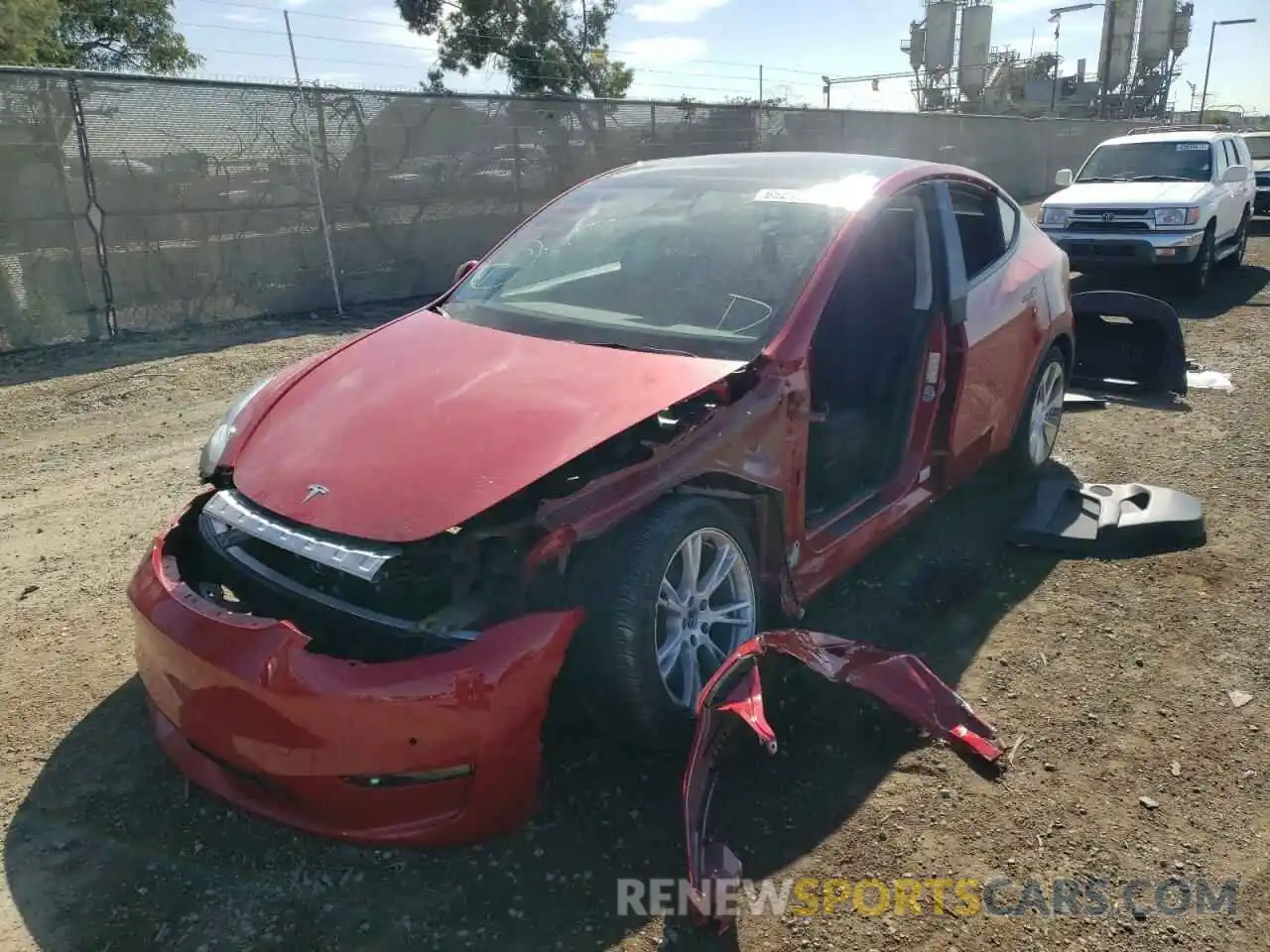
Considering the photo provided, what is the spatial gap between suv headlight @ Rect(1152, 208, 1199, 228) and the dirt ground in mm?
7143

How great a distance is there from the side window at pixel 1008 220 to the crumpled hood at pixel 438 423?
2.35m

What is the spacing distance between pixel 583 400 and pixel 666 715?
94 cm

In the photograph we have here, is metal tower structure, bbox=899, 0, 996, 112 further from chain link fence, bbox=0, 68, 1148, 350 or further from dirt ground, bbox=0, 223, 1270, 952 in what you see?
dirt ground, bbox=0, 223, 1270, 952

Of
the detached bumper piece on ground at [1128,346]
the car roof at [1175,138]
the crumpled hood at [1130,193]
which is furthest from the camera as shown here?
the car roof at [1175,138]

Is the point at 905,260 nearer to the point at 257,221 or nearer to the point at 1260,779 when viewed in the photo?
the point at 1260,779

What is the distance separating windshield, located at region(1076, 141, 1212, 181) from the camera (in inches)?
451

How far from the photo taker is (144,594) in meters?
2.71

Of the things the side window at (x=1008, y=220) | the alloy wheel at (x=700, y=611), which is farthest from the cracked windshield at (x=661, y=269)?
the side window at (x=1008, y=220)

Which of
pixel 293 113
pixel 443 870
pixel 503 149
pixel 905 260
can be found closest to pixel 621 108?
pixel 503 149

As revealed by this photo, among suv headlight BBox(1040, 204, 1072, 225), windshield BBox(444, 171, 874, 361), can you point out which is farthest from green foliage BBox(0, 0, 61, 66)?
windshield BBox(444, 171, 874, 361)

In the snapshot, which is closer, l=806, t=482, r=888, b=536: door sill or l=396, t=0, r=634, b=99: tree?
l=806, t=482, r=888, b=536: door sill

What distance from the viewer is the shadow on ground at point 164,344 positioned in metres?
7.75

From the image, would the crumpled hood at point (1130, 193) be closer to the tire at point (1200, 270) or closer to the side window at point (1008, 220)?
the tire at point (1200, 270)

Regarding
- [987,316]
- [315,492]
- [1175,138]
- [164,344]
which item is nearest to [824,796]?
[315,492]
